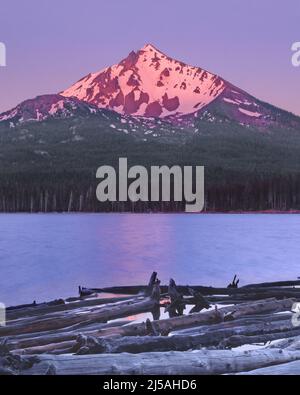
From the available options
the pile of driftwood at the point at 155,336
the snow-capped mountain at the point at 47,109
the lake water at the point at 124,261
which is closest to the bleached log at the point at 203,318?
the pile of driftwood at the point at 155,336

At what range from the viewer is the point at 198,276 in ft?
53.9

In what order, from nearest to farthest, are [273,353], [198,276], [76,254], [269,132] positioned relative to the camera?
[273,353]
[198,276]
[76,254]
[269,132]

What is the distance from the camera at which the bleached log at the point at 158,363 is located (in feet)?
20.1

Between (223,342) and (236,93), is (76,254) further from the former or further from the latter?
(236,93)

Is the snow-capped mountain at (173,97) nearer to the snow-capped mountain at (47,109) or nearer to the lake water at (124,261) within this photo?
the snow-capped mountain at (47,109)

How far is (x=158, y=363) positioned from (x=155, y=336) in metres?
0.76

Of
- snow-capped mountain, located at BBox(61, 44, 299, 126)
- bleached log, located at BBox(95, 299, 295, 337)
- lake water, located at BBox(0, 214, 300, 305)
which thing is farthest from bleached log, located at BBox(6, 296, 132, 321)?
snow-capped mountain, located at BBox(61, 44, 299, 126)

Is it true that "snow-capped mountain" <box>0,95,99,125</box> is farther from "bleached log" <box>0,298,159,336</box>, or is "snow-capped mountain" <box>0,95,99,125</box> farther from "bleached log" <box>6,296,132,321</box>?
"bleached log" <box>0,298,159,336</box>

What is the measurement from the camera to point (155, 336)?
707cm

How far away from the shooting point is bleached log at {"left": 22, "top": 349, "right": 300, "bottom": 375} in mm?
6121

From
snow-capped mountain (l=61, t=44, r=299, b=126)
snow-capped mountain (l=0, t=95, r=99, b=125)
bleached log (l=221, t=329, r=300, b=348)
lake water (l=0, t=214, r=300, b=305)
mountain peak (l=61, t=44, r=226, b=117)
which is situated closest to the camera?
bleached log (l=221, t=329, r=300, b=348)

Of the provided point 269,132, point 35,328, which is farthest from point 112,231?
point 269,132

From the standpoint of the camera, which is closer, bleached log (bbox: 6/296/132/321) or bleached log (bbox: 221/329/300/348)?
bleached log (bbox: 221/329/300/348)

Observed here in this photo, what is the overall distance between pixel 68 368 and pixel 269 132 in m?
88.7
